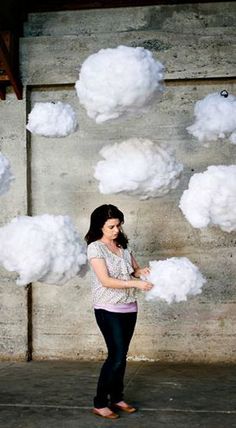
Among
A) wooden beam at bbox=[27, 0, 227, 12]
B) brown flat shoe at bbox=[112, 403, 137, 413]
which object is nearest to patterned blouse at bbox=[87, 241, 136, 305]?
brown flat shoe at bbox=[112, 403, 137, 413]

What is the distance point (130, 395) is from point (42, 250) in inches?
60.9

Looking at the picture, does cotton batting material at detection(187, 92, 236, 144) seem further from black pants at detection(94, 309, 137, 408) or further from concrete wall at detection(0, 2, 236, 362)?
concrete wall at detection(0, 2, 236, 362)

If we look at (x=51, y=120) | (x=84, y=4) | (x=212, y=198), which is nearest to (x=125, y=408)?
(x=212, y=198)

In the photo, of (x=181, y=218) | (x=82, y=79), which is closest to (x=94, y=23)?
(x=181, y=218)

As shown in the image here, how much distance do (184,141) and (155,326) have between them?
5.72 feet

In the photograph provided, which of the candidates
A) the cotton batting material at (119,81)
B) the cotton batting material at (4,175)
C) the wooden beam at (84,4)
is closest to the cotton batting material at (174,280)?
the cotton batting material at (119,81)

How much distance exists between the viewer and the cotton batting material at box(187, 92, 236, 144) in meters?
4.58

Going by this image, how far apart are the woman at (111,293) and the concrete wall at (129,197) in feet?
6.20

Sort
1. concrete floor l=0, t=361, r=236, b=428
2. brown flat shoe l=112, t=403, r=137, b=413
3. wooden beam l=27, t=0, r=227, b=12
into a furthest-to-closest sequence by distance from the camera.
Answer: wooden beam l=27, t=0, r=227, b=12 < brown flat shoe l=112, t=403, r=137, b=413 < concrete floor l=0, t=361, r=236, b=428

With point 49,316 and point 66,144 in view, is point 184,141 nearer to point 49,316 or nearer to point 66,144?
point 66,144

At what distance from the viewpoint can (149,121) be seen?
669 centimetres

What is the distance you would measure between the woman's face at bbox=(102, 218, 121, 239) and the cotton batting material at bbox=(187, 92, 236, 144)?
81cm

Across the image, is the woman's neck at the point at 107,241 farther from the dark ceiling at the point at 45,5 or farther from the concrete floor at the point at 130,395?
the dark ceiling at the point at 45,5

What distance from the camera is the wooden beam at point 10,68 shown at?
20.2ft
